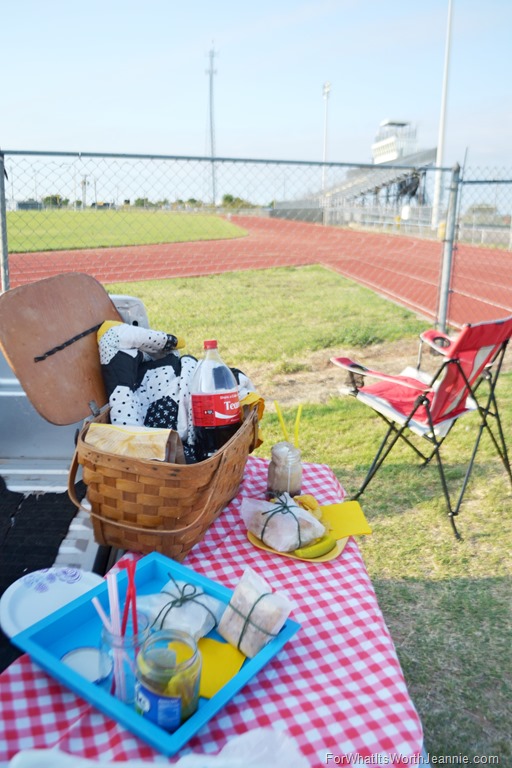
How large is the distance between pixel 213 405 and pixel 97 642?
0.70 metres

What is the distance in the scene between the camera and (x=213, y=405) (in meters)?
1.67

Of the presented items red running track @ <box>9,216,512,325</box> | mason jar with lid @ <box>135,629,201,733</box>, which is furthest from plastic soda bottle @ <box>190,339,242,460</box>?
red running track @ <box>9,216,512,325</box>

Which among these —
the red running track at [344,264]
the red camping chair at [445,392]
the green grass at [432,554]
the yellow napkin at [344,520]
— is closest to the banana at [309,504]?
the yellow napkin at [344,520]

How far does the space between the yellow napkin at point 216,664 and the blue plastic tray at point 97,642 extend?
0.06ft

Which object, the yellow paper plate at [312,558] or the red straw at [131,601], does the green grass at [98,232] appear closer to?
the yellow paper plate at [312,558]

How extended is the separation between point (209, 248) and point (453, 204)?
16.4m

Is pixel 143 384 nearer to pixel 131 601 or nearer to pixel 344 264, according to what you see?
pixel 131 601

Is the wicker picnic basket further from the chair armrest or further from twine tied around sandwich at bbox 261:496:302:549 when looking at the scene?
the chair armrest

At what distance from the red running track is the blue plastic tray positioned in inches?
318

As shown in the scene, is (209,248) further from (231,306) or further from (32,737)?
(32,737)

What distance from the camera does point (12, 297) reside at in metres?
1.75

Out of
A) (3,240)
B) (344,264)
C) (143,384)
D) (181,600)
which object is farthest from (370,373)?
(344,264)

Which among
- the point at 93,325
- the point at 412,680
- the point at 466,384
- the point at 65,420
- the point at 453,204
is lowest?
the point at 412,680

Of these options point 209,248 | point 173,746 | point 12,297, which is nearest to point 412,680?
point 173,746
